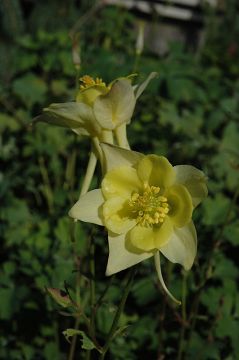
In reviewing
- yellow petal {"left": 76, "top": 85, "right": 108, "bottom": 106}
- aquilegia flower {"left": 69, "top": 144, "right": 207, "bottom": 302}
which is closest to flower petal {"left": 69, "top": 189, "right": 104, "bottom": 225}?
aquilegia flower {"left": 69, "top": 144, "right": 207, "bottom": 302}

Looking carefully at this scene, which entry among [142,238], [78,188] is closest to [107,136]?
[142,238]

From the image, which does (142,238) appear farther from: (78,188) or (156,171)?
(78,188)

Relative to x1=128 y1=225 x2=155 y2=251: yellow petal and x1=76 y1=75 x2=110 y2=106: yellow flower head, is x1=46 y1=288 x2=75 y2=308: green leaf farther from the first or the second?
x1=76 y1=75 x2=110 y2=106: yellow flower head

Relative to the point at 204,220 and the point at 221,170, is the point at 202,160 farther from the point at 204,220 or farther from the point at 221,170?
the point at 204,220

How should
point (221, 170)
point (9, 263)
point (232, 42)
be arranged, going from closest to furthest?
point (9, 263) < point (221, 170) < point (232, 42)

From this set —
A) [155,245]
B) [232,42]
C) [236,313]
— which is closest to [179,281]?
[236,313]
